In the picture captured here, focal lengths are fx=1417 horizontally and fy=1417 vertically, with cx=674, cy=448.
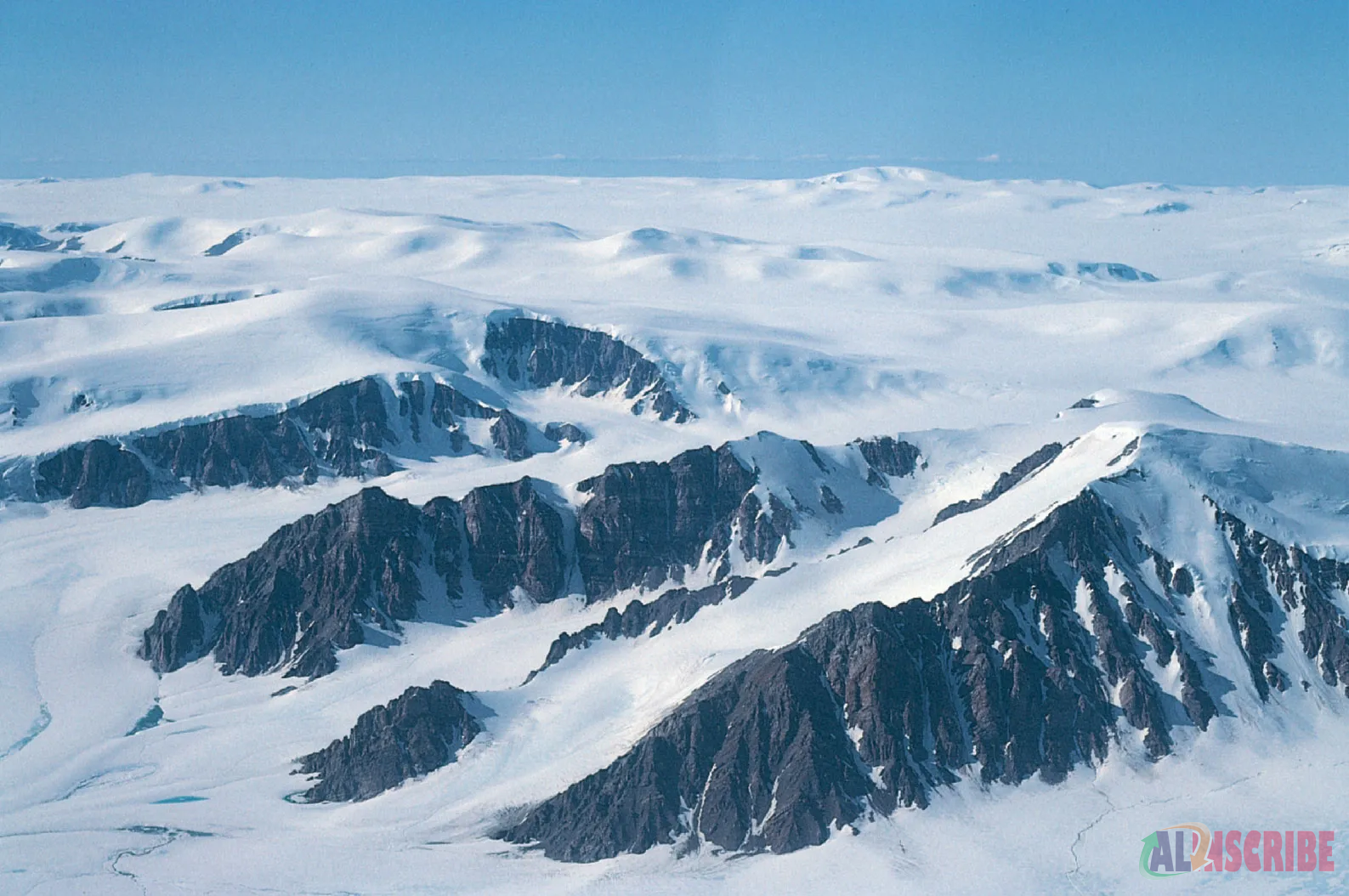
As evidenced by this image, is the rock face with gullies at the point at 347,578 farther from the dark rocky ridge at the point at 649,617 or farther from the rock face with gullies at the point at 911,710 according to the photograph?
the rock face with gullies at the point at 911,710

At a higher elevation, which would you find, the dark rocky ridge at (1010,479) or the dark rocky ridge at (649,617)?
the dark rocky ridge at (1010,479)

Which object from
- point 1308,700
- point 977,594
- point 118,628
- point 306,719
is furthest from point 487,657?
point 1308,700

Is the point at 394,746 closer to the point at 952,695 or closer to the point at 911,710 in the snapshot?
the point at 911,710

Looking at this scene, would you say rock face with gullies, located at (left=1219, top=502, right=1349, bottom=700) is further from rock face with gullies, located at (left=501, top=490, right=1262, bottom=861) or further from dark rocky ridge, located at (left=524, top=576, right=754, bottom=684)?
dark rocky ridge, located at (left=524, top=576, right=754, bottom=684)

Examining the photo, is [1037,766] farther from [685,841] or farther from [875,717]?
[685,841]

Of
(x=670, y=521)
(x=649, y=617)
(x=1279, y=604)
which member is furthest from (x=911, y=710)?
(x=670, y=521)

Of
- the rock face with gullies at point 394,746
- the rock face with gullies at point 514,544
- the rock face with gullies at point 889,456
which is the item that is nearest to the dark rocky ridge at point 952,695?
the rock face with gullies at point 394,746
